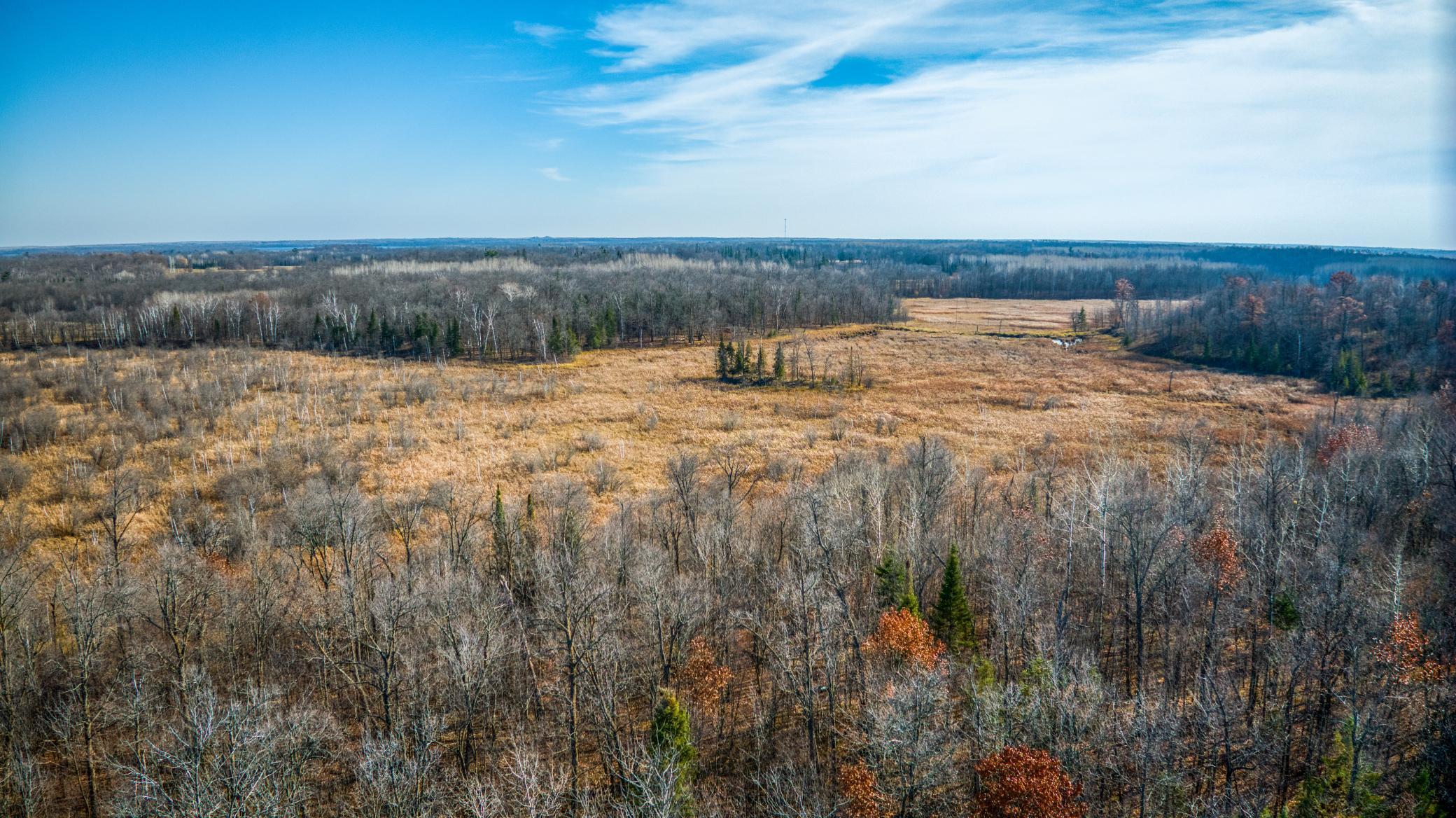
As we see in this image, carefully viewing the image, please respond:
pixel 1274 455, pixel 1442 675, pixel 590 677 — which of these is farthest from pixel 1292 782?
pixel 590 677

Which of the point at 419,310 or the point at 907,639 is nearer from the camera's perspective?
the point at 907,639

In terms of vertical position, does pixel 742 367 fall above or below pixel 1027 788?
above

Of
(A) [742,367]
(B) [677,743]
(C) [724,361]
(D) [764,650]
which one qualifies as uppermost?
(C) [724,361]

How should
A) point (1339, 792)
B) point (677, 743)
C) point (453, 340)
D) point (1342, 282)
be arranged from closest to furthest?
point (1339, 792) < point (677, 743) < point (453, 340) < point (1342, 282)

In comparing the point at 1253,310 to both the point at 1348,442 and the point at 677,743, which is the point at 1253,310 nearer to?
the point at 1348,442

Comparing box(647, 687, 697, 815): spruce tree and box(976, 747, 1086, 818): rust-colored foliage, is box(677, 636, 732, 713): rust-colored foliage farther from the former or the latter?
box(976, 747, 1086, 818): rust-colored foliage

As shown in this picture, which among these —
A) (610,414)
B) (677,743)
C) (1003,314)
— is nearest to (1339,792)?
(677,743)
